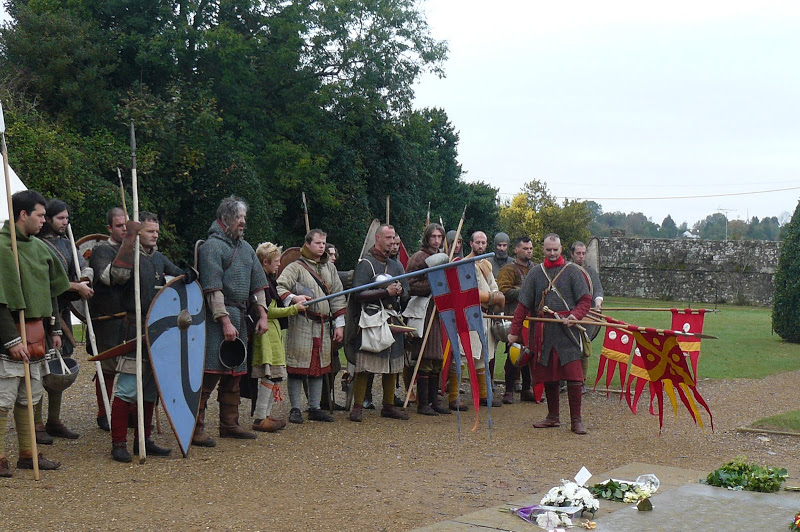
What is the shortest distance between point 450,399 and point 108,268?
3931 mm

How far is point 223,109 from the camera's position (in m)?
24.0

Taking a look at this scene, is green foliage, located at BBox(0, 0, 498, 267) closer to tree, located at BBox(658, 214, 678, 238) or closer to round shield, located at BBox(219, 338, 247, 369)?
round shield, located at BBox(219, 338, 247, 369)

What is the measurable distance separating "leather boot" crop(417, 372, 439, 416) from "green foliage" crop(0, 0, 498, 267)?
9960mm

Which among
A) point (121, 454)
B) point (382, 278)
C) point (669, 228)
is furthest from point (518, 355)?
point (669, 228)

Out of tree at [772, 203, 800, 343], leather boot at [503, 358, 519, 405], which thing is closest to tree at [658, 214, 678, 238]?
tree at [772, 203, 800, 343]

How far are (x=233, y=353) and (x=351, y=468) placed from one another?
57.1 inches

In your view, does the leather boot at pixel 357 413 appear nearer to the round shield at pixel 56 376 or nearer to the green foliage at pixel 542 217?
the round shield at pixel 56 376

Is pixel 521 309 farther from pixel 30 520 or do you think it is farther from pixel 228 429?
pixel 30 520

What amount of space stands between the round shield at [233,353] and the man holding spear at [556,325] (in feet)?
8.45

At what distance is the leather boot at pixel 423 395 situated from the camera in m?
8.95

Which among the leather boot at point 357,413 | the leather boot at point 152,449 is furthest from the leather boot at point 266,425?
the leather boot at point 152,449

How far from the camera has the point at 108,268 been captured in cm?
694

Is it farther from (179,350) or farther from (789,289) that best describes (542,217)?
(179,350)

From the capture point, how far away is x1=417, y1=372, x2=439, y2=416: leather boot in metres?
8.95
